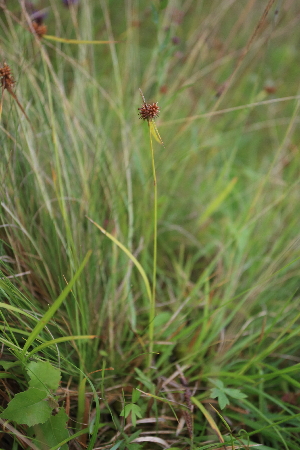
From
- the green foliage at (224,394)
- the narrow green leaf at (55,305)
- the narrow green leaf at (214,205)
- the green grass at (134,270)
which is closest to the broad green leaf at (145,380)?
the green grass at (134,270)

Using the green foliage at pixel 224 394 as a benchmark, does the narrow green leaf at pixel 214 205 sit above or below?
above

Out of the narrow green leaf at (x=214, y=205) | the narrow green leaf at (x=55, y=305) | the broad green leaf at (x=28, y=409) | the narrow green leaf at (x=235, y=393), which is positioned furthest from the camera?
the narrow green leaf at (x=214, y=205)

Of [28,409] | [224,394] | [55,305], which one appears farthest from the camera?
[224,394]

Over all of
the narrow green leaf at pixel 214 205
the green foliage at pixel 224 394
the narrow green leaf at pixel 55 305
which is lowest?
the green foliage at pixel 224 394

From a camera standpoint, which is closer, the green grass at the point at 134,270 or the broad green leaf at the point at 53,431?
the broad green leaf at the point at 53,431

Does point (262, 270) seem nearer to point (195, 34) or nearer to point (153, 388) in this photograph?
point (153, 388)

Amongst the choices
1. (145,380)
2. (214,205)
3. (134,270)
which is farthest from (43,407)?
(214,205)

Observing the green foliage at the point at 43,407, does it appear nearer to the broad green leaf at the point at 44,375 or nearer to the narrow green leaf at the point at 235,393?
the broad green leaf at the point at 44,375

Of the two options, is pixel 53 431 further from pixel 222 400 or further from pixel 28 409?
pixel 222 400
